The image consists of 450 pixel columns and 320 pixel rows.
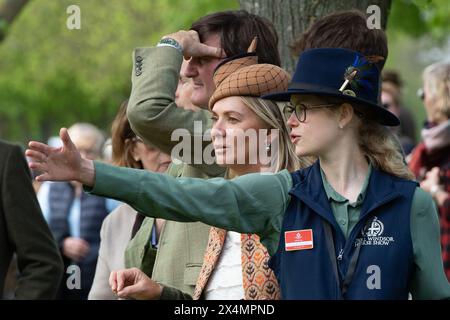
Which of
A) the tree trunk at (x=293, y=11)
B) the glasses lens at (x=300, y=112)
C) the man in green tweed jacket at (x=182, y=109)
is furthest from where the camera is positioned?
the tree trunk at (x=293, y=11)

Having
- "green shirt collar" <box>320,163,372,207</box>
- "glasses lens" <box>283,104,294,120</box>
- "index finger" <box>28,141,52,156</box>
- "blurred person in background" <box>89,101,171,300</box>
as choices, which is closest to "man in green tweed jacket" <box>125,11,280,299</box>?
"glasses lens" <box>283,104,294,120</box>

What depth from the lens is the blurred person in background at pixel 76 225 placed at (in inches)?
380

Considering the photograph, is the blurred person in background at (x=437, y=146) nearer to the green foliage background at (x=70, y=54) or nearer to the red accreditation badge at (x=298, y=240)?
the red accreditation badge at (x=298, y=240)

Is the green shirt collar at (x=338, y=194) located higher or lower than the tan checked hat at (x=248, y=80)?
lower

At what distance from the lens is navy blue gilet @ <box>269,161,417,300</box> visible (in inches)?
168

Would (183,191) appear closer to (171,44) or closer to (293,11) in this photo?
(171,44)

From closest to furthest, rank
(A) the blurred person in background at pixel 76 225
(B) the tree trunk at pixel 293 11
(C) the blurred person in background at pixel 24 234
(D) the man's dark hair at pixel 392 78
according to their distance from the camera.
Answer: (C) the blurred person in background at pixel 24 234 → (B) the tree trunk at pixel 293 11 → (A) the blurred person in background at pixel 76 225 → (D) the man's dark hair at pixel 392 78

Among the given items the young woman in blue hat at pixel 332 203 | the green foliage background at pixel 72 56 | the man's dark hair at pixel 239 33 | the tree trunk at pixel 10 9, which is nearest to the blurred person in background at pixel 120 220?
the man's dark hair at pixel 239 33

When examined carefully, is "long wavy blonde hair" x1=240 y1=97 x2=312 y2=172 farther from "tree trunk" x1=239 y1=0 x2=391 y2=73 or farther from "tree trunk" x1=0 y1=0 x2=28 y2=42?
"tree trunk" x1=0 y1=0 x2=28 y2=42

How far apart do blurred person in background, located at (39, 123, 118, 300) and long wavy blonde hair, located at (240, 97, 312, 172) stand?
453 centimetres

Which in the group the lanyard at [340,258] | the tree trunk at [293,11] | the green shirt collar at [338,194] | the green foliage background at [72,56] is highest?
the green foliage background at [72,56]

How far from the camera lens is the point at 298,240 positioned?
433cm

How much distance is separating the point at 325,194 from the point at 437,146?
432cm

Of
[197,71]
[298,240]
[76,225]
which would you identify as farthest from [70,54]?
[298,240]
